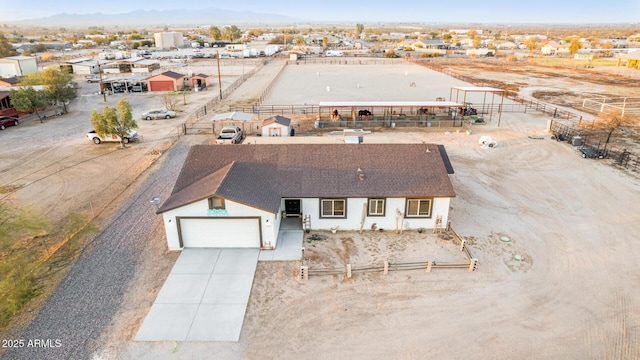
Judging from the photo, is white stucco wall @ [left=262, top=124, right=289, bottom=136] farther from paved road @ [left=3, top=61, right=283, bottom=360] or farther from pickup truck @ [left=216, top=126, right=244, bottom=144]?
paved road @ [left=3, top=61, right=283, bottom=360]

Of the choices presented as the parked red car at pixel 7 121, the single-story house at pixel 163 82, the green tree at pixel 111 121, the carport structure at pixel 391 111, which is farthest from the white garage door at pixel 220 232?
the single-story house at pixel 163 82

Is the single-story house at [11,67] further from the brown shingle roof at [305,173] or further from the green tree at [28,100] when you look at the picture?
the brown shingle roof at [305,173]

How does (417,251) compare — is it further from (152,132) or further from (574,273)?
(152,132)

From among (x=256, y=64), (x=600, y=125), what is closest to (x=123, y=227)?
(x=600, y=125)

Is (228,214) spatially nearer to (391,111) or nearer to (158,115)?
(391,111)

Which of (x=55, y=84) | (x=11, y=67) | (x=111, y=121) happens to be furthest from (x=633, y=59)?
(x=11, y=67)

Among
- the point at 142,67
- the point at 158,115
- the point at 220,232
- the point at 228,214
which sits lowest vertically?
the point at 220,232
